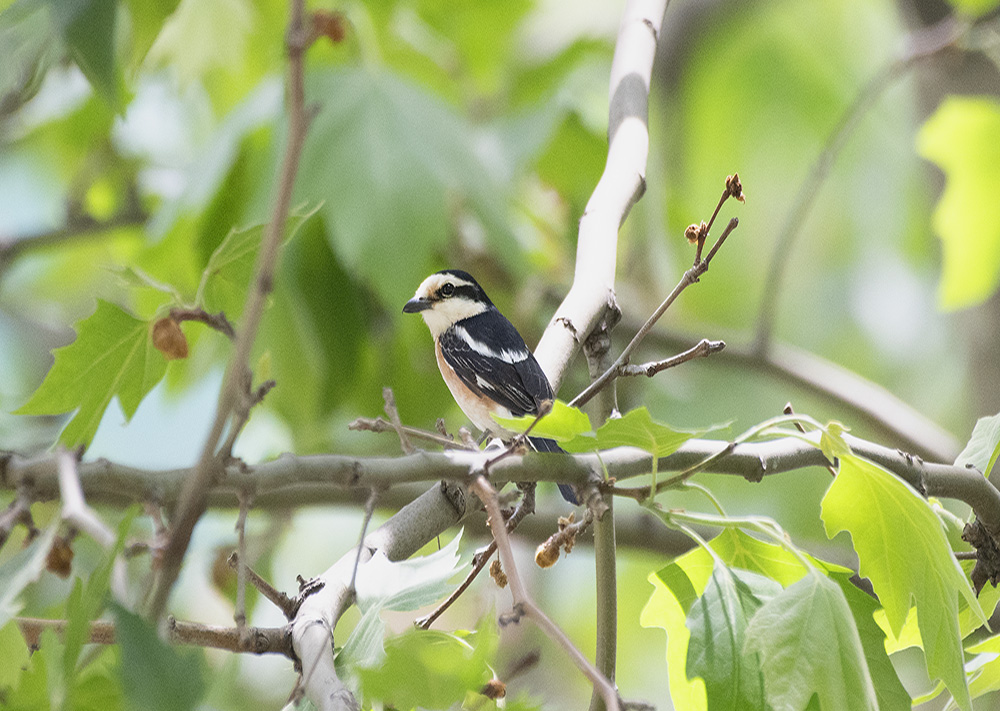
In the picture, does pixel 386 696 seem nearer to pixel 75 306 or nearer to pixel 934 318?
pixel 75 306

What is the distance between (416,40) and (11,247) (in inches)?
69.2

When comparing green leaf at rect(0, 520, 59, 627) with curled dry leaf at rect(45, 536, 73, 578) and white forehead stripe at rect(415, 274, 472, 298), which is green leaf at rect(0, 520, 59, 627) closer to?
curled dry leaf at rect(45, 536, 73, 578)

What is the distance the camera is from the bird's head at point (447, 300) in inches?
90.7

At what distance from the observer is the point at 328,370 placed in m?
2.92

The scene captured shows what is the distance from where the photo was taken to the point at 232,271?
1356 millimetres

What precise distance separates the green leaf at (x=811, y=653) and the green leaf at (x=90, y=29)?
122cm

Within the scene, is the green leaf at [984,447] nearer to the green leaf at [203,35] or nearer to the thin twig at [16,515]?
the thin twig at [16,515]

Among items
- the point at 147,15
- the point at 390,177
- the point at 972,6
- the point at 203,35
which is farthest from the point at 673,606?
the point at 972,6

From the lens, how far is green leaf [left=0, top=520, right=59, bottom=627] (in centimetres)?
93

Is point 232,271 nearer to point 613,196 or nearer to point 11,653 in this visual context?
point 11,653

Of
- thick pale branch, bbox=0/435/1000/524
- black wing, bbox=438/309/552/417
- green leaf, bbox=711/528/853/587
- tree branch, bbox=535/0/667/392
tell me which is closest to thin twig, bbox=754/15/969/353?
tree branch, bbox=535/0/667/392

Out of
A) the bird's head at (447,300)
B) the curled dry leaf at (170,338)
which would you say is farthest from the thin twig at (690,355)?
the bird's head at (447,300)

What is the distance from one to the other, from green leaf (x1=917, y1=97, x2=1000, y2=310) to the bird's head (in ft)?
Answer: 4.60

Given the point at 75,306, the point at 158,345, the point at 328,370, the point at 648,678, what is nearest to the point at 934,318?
the point at 648,678
